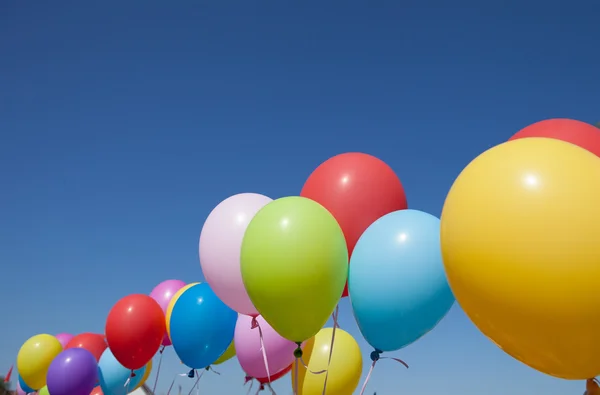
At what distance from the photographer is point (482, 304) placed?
94.0 inches

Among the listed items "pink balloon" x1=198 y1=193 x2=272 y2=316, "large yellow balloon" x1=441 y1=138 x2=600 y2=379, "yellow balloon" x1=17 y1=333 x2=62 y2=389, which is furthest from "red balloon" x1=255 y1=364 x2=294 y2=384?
"yellow balloon" x1=17 y1=333 x2=62 y2=389

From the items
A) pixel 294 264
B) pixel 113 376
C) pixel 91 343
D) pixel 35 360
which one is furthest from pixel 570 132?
pixel 35 360

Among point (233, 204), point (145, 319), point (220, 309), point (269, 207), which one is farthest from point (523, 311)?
point (145, 319)

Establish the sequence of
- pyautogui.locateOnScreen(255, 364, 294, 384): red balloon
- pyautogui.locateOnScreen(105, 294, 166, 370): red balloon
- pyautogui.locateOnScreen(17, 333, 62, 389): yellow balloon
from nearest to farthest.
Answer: pyautogui.locateOnScreen(255, 364, 294, 384): red balloon
pyautogui.locateOnScreen(105, 294, 166, 370): red balloon
pyautogui.locateOnScreen(17, 333, 62, 389): yellow balloon

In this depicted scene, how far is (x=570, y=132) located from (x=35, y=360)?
11718mm

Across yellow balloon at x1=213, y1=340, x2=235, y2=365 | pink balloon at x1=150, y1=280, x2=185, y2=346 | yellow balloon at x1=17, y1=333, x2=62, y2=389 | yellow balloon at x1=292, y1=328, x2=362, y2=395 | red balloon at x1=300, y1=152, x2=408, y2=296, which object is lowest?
yellow balloon at x1=17, y1=333, x2=62, y2=389

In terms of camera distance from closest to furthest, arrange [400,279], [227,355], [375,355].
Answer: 1. [400,279]
2. [375,355]
3. [227,355]

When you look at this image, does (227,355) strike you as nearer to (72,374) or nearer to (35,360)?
(72,374)

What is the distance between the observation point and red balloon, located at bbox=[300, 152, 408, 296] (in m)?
4.61

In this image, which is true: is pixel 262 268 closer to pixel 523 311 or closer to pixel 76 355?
pixel 523 311

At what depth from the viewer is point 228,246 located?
201 inches

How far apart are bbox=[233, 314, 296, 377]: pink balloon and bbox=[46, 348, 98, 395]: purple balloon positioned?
4789 mm

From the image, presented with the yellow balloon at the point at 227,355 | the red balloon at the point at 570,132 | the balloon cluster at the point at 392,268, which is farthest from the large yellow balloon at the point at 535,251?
the yellow balloon at the point at 227,355

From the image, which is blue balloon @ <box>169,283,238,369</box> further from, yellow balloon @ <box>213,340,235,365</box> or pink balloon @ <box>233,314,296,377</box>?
yellow balloon @ <box>213,340,235,365</box>
